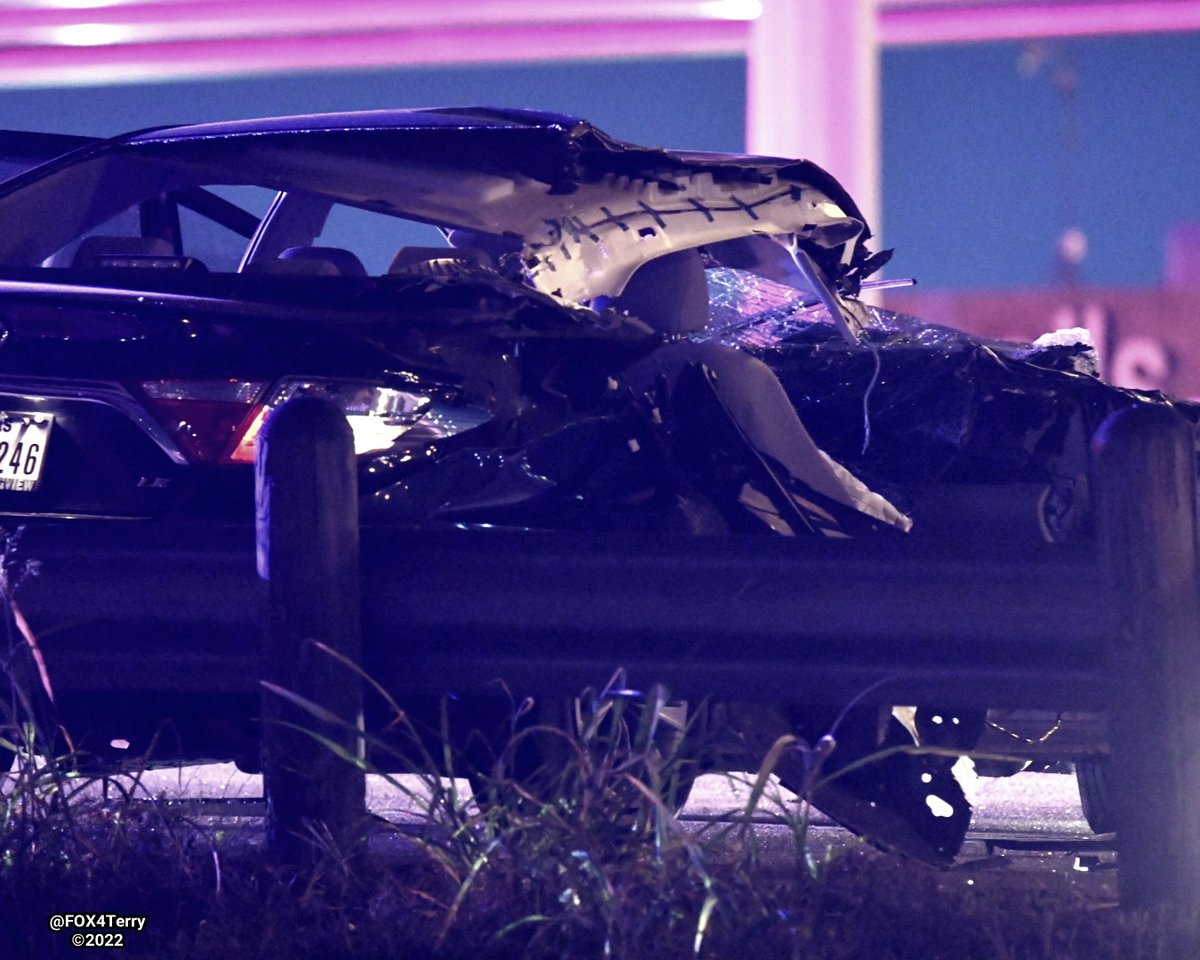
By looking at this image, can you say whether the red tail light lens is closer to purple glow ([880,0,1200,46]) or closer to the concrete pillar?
the concrete pillar

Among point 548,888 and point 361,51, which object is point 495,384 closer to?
point 548,888

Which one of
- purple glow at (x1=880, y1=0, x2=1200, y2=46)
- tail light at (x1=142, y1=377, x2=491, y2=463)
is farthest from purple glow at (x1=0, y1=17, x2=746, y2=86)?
tail light at (x1=142, y1=377, x2=491, y2=463)

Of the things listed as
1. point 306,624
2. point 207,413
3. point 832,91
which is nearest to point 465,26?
point 832,91

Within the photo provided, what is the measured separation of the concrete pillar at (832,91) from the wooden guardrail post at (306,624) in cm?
1173

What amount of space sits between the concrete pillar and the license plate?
11481 millimetres

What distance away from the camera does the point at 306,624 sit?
3.07 metres

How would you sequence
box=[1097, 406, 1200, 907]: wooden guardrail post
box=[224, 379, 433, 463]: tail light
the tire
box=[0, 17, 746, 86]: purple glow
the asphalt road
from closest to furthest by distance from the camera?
box=[1097, 406, 1200, 907]: wooden guardrail post < box=[224, 379, 433, 463]: tail light < the asphalt road < the tire < box=[0, 17, 746, 86]: purple glow

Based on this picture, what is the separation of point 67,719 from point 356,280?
113 cm

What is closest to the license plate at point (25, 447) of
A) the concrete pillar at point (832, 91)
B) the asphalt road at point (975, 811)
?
the asphalt road at point (975, 811)

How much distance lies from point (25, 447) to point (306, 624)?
0.87 meters

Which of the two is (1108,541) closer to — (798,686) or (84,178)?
(798,686)

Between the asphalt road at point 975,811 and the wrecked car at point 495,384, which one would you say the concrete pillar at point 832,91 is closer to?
the asphalt road at point 975,811

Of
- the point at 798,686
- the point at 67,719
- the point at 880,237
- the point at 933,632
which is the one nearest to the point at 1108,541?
the point at 933,632

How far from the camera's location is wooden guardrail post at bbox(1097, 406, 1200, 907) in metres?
2.95
